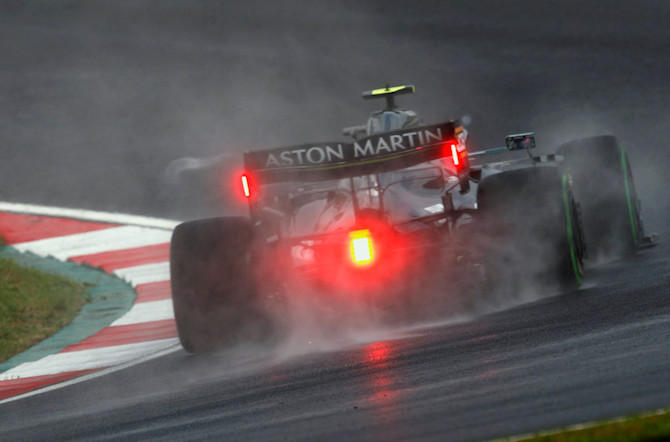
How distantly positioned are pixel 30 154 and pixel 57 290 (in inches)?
212

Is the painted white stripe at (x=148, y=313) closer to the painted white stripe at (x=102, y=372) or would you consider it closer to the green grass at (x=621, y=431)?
the painted white stripe at (x=102, y=372)

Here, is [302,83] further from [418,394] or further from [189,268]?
[418,394]

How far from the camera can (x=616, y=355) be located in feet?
15.8

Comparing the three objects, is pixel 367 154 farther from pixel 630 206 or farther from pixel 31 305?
pixel 31 305

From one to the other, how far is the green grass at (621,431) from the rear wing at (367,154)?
400cm

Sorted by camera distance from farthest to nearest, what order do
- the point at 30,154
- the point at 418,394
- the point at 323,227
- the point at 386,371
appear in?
the point at 30,154, the point at 323,227, the point at 386,371, the point at 418,394

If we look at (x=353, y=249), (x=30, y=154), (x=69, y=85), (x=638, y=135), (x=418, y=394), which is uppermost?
(x=69, y=85)

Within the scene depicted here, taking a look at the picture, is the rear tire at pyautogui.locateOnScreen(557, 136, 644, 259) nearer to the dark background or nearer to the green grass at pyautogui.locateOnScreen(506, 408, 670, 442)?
the dark background

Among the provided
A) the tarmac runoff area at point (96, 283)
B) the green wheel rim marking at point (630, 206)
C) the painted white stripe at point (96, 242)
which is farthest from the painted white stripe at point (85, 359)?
the green wheel rim marking at point (630, 206)

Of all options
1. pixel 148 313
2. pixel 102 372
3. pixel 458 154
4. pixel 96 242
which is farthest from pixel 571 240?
pixel 96 242

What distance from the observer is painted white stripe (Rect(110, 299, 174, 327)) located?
8984 millimetres

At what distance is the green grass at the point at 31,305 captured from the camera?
8891 millimetres

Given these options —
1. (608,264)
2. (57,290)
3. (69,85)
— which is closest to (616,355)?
(608,264)

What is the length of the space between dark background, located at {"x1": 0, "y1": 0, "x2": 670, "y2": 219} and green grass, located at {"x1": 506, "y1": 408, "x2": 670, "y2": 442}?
8.87m
